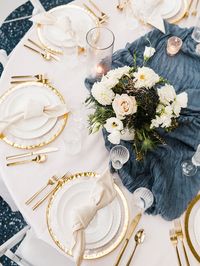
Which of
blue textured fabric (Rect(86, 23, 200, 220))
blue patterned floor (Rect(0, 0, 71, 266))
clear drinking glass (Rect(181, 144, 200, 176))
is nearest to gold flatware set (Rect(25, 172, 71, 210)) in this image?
blue textured fabric (Rect(86, 23, 200, 220))

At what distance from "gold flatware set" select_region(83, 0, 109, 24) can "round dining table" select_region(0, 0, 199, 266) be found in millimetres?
23

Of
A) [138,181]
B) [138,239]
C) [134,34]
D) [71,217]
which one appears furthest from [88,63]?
[138,239]

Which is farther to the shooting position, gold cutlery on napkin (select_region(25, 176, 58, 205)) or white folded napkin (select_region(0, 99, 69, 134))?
white folded napkin (select_region(0, 99, 69, 134))

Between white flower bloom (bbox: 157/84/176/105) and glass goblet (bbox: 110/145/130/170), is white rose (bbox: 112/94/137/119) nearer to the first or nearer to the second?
white flower bloom (bbox: 157/84/176/105)

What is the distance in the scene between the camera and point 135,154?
1567 mm

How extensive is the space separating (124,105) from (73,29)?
0.72 metres

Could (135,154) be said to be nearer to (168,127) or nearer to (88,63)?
(168,127)

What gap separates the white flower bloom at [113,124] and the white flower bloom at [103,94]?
67 mm

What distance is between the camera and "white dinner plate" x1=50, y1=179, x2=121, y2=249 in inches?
55.7

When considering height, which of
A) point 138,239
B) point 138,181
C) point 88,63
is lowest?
point 138,239

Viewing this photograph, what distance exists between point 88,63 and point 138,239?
2.64ft

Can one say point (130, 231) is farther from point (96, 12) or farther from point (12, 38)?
point (12, 38)

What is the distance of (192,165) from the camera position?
5.25ft

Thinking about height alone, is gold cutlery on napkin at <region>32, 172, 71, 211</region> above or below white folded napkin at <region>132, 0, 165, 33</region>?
below
